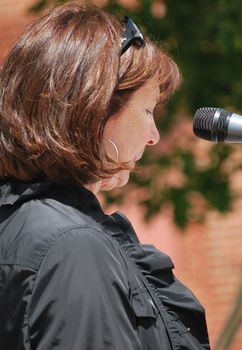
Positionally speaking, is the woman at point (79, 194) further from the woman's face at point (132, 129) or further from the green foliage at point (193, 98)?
the green foliage at point (193, 98)

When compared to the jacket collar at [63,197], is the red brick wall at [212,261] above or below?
below

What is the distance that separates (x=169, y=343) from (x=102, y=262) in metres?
0.28

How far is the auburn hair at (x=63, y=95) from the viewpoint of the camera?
2234 mm

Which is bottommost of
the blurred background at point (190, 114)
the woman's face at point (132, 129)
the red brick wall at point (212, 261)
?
the red brick wall at point (212, 261)

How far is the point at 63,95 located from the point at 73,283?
46cm

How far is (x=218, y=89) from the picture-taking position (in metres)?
5.29

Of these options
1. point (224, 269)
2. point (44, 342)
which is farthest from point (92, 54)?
point (224, 269)

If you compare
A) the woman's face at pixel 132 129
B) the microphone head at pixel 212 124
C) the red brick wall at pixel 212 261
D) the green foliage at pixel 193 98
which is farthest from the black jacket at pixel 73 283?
the red brick wall at pixel 212 261

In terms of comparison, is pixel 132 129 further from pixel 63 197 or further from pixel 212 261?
pixel 212 261

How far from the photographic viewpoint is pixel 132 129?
240cm

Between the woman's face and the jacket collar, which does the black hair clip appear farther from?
the jacket collar

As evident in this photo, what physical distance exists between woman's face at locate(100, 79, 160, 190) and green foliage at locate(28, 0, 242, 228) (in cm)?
247

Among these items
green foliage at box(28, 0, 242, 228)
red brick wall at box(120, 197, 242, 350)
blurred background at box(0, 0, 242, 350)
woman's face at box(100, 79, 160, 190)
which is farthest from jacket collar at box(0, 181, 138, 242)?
red brick wall at box(120, 197, 242, 350)

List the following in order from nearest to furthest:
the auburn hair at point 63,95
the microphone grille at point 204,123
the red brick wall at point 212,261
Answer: the auburn hair at point 63,95 → the microphone grille at point 204,123 → the red brick wall at point 212,261
